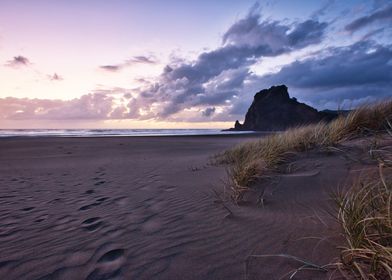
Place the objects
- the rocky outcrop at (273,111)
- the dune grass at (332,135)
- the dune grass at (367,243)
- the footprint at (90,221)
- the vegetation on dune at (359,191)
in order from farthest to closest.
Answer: the rocky outcrop at (273,111) → the dune grass at (332,135) → the footprint at (90,221) → the vegetation on dune at (359,191) → the dune grass at (367,243)

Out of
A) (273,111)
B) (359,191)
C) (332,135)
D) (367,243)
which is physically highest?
(273,111)

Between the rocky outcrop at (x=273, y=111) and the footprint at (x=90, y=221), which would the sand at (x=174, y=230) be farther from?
the rocky outcrop at (x=273, y=111)

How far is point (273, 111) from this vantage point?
201ft

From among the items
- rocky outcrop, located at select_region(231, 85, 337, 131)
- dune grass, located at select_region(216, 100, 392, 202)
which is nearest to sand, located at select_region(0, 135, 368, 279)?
dune grass, located at select_region(216, 100, 392, 202)

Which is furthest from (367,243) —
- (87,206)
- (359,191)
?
(87,206)

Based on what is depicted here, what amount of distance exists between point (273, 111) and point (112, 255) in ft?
202

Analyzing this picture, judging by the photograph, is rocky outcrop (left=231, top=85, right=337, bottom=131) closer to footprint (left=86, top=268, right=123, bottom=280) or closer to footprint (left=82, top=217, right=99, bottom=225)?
footprint (left=82, top=217, right=99, bottom=225)

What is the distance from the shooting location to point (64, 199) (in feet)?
15.8

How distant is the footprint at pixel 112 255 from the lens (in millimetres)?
2481

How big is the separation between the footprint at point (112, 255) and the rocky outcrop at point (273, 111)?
55825 mm

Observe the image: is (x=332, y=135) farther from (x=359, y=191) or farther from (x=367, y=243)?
(x=367, y=243)

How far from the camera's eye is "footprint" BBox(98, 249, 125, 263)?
97.7 inches

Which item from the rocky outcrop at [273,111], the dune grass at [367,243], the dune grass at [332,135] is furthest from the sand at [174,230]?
the rocky outcrop at [273,111]

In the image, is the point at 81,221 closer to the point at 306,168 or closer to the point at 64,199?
the point at 64,199
